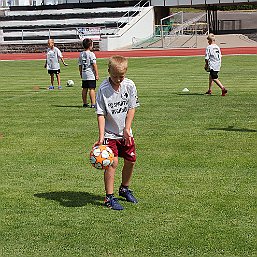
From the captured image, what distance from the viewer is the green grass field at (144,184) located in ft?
20.4

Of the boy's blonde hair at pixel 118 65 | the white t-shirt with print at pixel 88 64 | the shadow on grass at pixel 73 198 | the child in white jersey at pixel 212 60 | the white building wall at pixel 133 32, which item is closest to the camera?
the boy's blonde hair at pixel 118 65

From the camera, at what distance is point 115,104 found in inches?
287

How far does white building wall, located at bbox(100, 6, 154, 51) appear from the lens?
156 ft

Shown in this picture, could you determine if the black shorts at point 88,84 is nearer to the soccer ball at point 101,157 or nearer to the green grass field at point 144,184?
the green grass field at point 144,184

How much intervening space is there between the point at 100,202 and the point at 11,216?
1.04 m

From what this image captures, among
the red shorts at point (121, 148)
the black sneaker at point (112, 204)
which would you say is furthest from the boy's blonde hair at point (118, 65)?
the black sneaker at point (112, 204)

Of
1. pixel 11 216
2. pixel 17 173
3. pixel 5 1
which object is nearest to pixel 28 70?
pixel 17 173

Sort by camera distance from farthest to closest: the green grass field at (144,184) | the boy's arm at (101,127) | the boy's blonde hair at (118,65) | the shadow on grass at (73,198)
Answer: the shadow on grass at (73,198)
the boy's arm at (101,127)
the boy's blonde hair at (118,65)
the green grass field at (144,184)

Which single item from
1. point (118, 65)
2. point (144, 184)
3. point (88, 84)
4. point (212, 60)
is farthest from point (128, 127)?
point (212, 60)

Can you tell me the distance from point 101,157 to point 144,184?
A: 55.9 inches

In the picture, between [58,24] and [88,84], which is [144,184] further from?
[58,24]

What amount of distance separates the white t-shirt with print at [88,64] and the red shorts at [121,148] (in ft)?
30.1

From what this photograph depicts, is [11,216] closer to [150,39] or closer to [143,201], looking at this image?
[143,201]

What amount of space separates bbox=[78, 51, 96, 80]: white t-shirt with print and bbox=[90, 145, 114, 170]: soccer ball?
9441 mm
